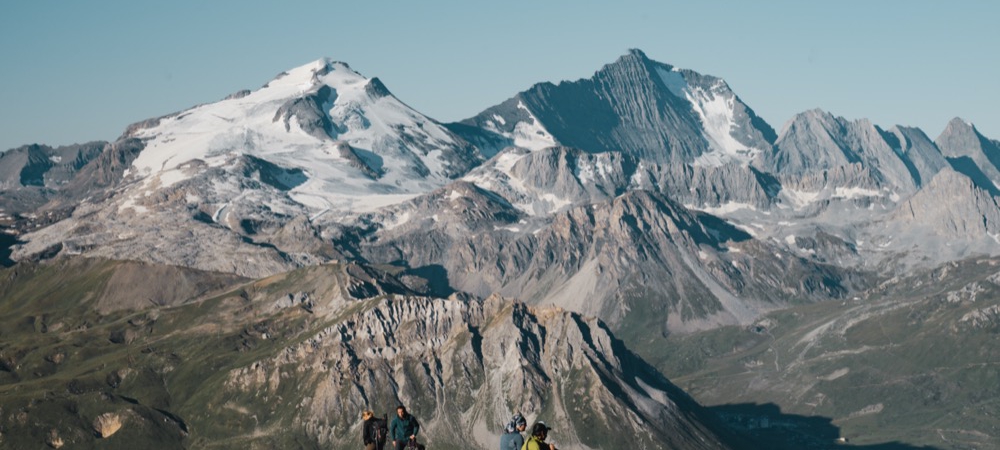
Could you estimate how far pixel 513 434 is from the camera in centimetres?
9456

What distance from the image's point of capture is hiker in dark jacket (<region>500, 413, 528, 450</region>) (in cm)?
9362

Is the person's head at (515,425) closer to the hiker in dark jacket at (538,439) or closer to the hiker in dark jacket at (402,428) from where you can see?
the hiker in dark jacket at (538,439)

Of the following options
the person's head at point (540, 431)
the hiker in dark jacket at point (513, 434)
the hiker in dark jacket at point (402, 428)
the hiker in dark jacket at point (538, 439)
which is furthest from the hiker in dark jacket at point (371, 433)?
the person's head at point (540, 431)

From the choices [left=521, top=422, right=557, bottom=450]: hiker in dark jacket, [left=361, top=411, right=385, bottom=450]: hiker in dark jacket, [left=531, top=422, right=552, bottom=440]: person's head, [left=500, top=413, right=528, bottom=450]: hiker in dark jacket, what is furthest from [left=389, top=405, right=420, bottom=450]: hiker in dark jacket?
[left=531, top=422, right=552, bottom=440]: person's head

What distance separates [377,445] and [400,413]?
393 cm

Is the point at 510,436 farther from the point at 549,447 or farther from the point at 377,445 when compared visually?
the point at 377,445

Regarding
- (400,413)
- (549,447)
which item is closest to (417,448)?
(400,413)

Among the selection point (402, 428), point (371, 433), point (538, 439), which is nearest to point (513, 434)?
point (538, 439)

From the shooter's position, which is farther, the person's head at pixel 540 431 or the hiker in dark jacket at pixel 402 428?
the hiker in dark jacket at pixel 402 428

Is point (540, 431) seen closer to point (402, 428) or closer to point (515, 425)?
point (515, 425)

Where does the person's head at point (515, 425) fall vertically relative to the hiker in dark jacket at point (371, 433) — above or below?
above

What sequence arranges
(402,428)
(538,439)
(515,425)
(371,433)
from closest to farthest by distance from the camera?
(538,439), (515,425), (402,428), (371,433)

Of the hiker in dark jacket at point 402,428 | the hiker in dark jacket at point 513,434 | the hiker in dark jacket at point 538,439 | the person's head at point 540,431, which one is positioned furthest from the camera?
the hiker in dark jacket at point 402,428

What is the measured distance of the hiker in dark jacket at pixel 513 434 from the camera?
93625 mm
